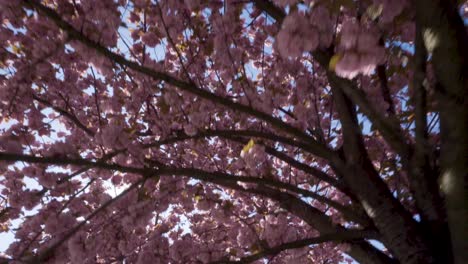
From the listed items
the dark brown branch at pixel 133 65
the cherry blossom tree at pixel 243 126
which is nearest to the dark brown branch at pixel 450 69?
the cherry blossom tree at pixel 243 126

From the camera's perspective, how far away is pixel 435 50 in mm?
1951

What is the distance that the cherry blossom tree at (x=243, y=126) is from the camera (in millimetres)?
2131

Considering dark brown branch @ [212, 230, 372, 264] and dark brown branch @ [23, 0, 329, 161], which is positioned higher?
dark brown branch @ [23, 0, 329, 161]

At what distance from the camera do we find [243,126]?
16.8 ft

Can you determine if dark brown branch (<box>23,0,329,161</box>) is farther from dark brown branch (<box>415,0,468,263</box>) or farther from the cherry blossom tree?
dark brown branch (<box>415,0,468,263</box>)

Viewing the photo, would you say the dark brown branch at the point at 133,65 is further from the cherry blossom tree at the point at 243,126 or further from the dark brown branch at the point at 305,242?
the dark brown branch at the point at 305,242

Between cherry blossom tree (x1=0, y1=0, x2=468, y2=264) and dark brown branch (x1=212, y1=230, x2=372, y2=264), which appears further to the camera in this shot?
dark brown branch (x1=212, y1=230, x2=372, y2=264)

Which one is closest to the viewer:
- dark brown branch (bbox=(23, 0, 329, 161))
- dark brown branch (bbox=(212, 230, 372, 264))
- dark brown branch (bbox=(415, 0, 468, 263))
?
dark brown branch (bbox=(415, 0, 468, 263))

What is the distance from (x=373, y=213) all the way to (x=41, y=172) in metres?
3.79

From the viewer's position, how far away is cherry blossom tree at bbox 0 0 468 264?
6.99 ft

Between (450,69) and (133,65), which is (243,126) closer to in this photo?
(133,65)

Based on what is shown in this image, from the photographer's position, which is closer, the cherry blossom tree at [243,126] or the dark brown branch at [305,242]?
the cherry blossom tree at [243,126]

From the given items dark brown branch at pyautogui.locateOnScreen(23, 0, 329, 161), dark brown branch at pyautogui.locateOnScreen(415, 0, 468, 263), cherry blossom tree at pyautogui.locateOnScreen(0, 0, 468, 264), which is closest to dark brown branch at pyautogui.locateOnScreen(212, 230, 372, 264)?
cherry blossom tree at pyautogui.locateOnScreen(0, 0, 468, 264)

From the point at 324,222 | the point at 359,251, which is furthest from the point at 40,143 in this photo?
the point at 359,251
